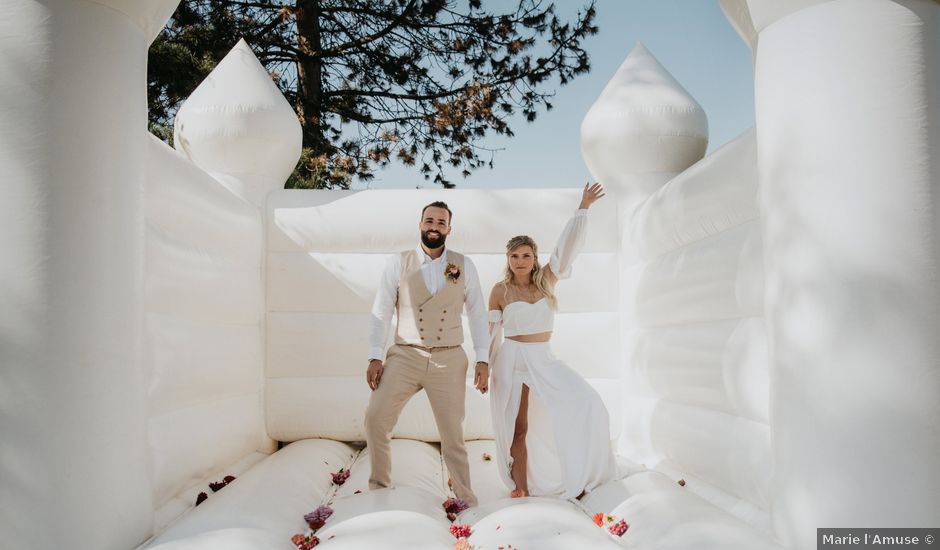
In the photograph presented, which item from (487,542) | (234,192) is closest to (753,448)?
(487,542)

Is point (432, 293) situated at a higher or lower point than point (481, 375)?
higher

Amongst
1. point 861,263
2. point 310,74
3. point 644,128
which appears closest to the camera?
point 861,263

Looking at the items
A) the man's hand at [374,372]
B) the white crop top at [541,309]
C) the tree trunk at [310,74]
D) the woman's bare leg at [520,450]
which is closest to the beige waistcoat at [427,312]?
the man's hand at [374,372]

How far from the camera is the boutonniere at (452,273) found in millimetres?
3299

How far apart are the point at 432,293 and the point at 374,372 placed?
1.34 feet

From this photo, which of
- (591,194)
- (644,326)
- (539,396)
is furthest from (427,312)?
(644,326)

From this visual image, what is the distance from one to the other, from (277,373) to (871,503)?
3127 millimetres

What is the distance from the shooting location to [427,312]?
3270 mm

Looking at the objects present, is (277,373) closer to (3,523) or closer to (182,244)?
(182,244)

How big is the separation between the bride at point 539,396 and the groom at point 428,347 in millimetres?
135

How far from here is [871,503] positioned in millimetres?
1952

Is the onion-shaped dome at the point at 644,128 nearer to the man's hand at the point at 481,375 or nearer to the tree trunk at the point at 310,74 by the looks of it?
the man's hand at the point at 481,375

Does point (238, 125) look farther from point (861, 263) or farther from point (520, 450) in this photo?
point (861, 263)

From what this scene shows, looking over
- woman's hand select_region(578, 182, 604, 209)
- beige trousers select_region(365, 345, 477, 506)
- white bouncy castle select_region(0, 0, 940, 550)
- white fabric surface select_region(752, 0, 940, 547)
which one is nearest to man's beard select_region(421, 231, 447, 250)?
beige trousers select_region(365, 345, 477, 506)
